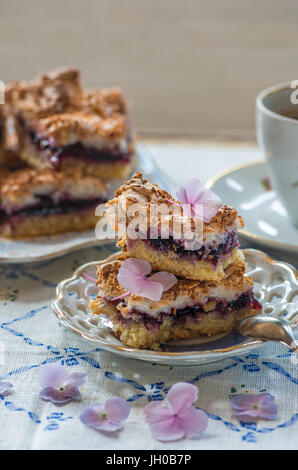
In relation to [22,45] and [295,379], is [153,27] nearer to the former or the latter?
[22,45]

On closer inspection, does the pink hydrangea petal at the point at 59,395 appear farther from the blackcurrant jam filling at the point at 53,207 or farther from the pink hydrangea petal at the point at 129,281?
the blackcurrant jam filling at the point at 53,207

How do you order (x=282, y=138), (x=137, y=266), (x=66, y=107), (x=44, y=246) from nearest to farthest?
(x=137, y=266)
(x=282, y=138)
(x=44, y=246)
(x=66, y=107)

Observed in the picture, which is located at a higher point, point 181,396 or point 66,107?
point 66,107

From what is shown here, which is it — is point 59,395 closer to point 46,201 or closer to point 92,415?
point 92,415

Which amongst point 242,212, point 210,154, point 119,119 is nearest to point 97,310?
point 242,212

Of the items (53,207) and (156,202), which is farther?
(53,207)

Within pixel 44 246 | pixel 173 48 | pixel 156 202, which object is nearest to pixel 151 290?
pixel 156 202
